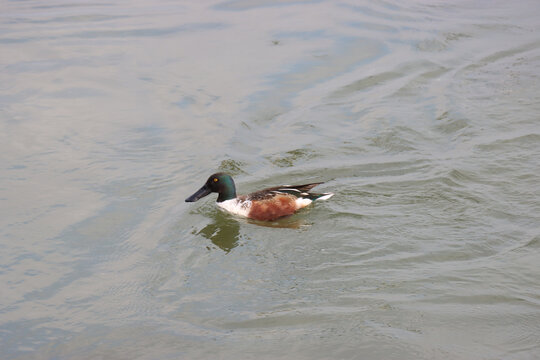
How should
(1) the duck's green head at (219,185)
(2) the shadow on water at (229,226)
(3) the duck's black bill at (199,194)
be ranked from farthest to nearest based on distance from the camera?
(1) the duck's green head at (219,185) → (3) the duck's black bill at (199,194) → (2) the shadow on water at (229,226)

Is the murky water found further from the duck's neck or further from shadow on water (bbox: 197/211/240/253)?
the duck's neck

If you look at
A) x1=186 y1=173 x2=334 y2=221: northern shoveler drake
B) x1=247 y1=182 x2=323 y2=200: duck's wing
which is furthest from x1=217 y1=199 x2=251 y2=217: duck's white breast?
x1=247 y1=182 x2=323 y2=200: duck's wing

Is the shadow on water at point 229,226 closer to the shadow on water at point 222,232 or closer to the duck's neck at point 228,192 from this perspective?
the shadow on water at point 222,232

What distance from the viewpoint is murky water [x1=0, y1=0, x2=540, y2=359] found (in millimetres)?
5438

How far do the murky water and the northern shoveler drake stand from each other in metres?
0.18

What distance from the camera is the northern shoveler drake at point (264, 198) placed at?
303 inches

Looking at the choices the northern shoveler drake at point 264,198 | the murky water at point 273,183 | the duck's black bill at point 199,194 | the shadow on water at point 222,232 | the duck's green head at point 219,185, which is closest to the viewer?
the murky water at point 273,183

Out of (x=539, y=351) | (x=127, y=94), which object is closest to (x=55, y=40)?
(x=127, y=94)

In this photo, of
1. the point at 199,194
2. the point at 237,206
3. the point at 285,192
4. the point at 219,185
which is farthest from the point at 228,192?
the point at 285,192

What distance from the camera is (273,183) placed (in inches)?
338

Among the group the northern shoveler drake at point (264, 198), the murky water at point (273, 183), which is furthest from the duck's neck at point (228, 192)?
the murky water at point (273, 183)

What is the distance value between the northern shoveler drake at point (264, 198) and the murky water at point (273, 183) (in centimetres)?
18

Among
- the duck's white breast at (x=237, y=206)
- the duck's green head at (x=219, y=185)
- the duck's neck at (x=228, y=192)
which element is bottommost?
the duck's white breast at (x=237, y=206)

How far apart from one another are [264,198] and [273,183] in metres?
0.91
